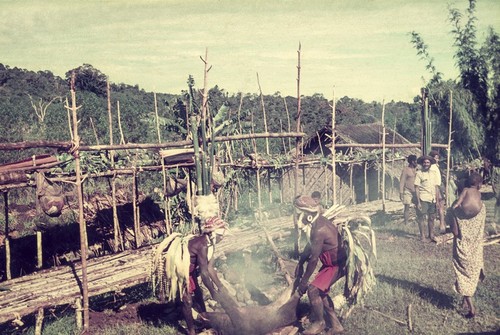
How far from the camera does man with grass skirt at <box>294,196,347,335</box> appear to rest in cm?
491

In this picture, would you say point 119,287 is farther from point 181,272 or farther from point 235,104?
point 235,104

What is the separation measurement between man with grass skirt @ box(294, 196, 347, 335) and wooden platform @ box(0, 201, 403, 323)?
2.48m

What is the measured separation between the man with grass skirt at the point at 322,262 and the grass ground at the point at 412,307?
406 millimetres

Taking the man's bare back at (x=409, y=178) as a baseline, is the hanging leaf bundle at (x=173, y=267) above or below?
below

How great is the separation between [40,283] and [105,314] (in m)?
1.19

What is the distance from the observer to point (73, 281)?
623cm

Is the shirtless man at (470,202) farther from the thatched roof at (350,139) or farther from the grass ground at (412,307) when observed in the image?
the thatched roof at (350,139)

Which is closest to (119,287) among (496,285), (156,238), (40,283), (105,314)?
(105,314)

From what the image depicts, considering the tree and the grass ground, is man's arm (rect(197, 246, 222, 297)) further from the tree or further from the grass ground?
the tree

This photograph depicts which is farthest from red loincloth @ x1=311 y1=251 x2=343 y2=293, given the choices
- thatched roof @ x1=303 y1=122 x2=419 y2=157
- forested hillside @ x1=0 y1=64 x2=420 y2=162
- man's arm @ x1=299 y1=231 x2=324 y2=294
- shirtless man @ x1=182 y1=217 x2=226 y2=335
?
thatched roof @ x1=303 y1=122 x2=419 y2=157

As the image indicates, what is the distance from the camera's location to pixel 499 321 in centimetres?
521

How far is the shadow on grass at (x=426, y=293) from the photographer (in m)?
5.75

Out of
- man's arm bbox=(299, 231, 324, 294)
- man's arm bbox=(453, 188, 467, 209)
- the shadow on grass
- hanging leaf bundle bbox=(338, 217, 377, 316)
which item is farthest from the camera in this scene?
the shadow on grass

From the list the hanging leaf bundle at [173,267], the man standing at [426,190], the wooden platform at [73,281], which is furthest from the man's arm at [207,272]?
the man standing at [426,190]
